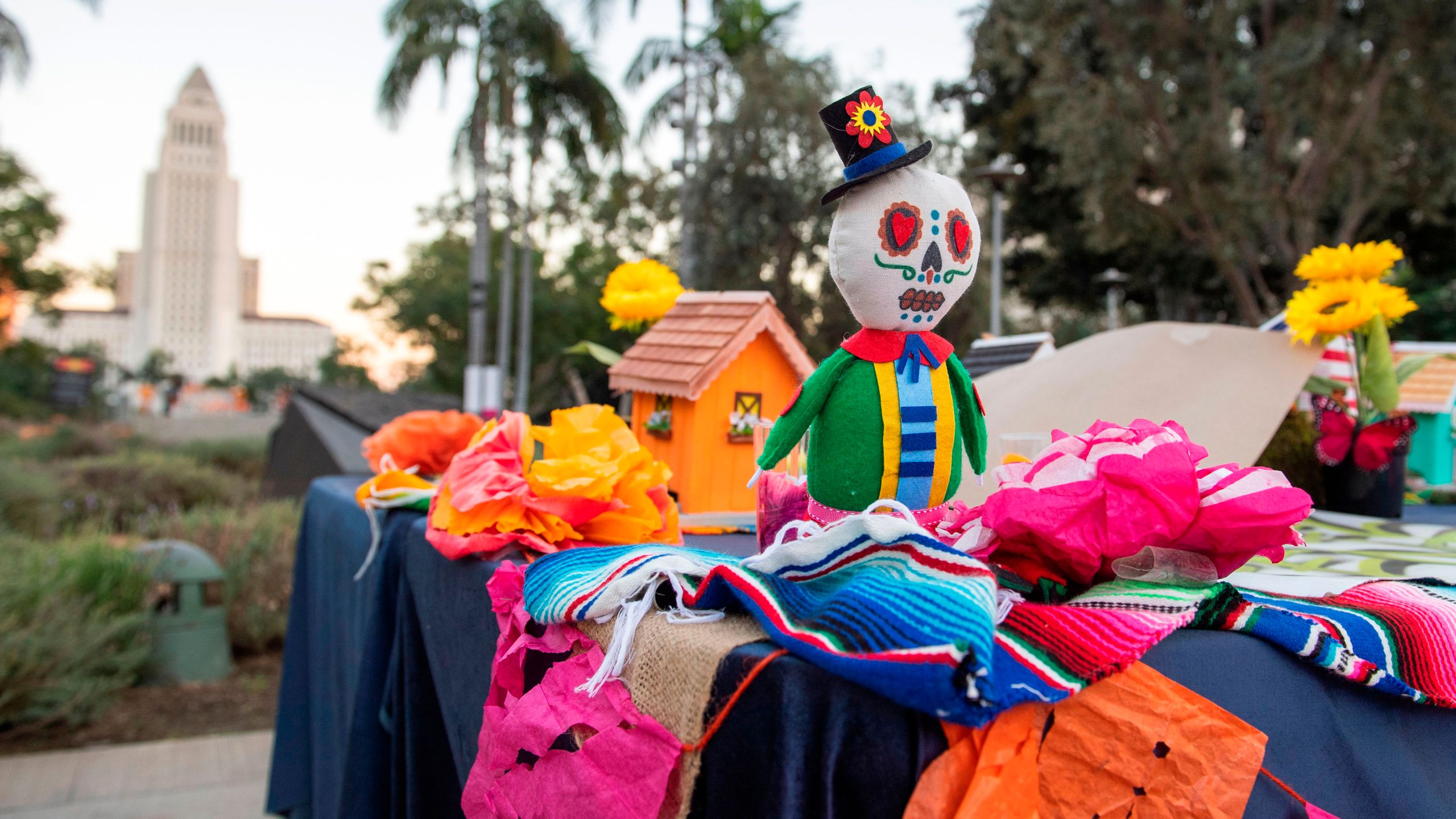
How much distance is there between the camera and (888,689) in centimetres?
67

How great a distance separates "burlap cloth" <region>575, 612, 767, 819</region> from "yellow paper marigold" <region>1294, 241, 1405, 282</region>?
1604 mm

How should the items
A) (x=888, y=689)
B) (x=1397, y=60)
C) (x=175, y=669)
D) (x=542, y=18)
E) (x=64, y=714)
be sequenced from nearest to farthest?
(x=888, y=689)
(x=64, y=714)
(x=175, y=669)
(x=1397, y=60)
(x=542, y=18)

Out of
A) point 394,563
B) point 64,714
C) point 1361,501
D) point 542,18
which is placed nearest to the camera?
point 394,563

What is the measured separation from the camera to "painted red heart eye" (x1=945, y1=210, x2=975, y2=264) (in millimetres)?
1150

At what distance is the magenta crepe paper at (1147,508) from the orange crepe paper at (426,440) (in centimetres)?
148

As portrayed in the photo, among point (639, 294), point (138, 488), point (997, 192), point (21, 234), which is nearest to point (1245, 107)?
point (997, 192)

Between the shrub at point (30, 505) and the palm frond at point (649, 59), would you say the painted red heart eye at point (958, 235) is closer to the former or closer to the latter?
the shrub at point (30, 505)

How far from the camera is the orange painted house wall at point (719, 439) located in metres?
1.79

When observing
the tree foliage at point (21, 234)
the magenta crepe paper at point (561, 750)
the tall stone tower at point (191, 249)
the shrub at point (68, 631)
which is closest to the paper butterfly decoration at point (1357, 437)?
the magenta crepe paper at point (561, 750)

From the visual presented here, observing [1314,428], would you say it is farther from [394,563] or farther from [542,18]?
[542,18]

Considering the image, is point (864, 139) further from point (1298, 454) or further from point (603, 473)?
point (1298, 454)

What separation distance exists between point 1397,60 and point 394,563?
11553mm

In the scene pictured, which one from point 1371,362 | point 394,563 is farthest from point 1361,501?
point 394,563

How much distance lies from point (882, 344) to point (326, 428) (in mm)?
6270
